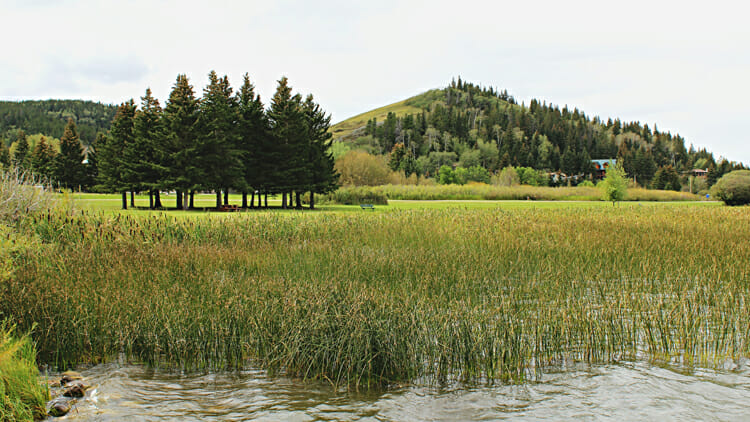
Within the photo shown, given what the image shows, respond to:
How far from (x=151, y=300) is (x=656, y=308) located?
7.41 metres

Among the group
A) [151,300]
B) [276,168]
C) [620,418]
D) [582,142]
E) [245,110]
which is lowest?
[620,418]

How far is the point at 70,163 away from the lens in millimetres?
60969

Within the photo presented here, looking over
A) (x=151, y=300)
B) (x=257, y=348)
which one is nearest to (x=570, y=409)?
(x=257, y=348)

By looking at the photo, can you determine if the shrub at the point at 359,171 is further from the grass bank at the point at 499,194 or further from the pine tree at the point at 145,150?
the pine tree at the point at 145,150

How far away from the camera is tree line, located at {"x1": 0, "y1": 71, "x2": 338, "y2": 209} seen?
34750 millimetres

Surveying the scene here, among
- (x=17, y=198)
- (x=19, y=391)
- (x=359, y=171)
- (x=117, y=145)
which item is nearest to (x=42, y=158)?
(x=117, y=145)

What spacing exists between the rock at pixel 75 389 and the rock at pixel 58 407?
164 millimetres

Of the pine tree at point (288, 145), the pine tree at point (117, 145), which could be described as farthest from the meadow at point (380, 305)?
the pine tree at point (117, 145)

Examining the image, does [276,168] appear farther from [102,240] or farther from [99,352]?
[99,352]

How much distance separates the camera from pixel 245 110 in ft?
123

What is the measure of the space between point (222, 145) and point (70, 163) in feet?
120

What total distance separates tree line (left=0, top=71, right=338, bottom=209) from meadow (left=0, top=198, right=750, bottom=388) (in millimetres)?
22105

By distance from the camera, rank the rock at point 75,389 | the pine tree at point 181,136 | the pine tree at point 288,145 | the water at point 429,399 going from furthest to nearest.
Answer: the pine tree at point 288,145 < the pine tree at point 181,136 < the rock at point 75,389 < the water at point 429,399

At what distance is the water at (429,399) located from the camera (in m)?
4.83
